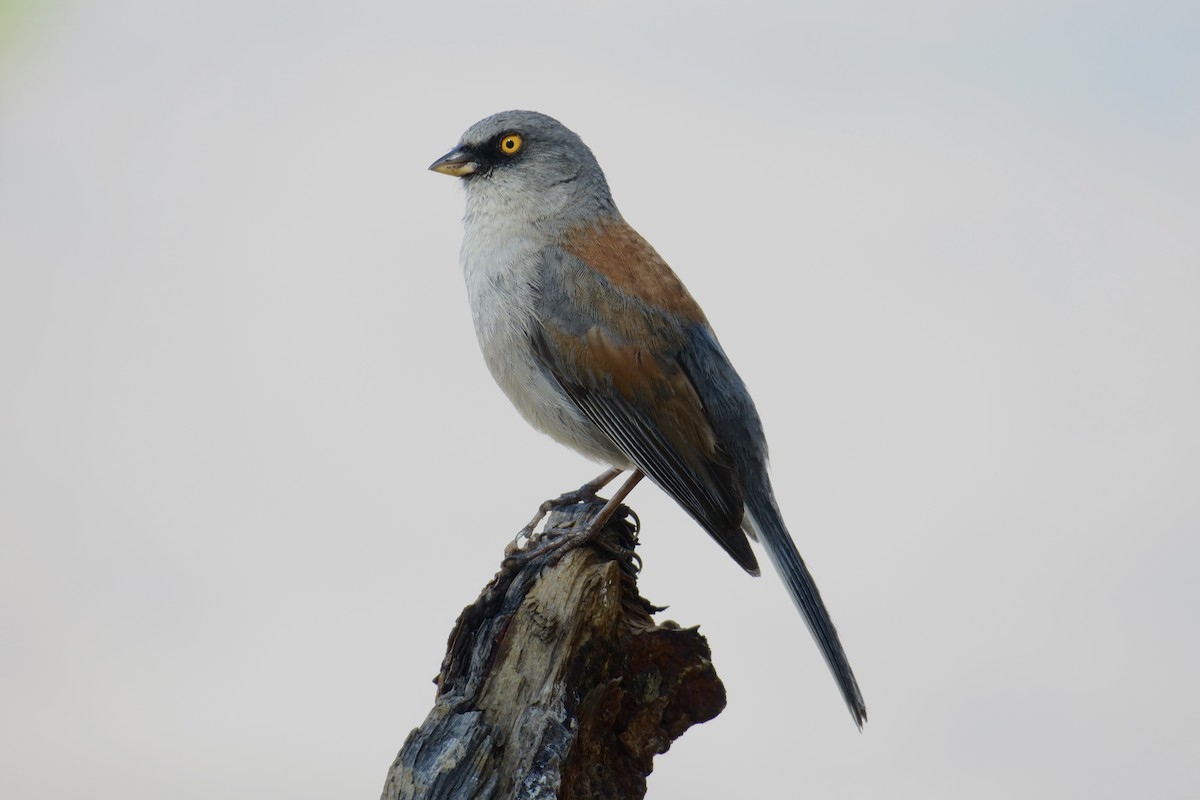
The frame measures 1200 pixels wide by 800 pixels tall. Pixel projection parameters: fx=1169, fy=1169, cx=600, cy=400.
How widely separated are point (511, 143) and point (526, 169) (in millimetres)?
167

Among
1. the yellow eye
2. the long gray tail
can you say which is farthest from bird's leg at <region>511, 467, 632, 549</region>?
the yellow eye

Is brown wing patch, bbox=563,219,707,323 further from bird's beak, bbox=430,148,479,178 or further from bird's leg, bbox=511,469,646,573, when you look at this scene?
bird's leg, bbox=511,469,646,573

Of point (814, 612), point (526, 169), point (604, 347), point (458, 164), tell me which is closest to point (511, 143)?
point (526, 169)

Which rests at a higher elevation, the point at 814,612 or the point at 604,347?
the point at 604,347

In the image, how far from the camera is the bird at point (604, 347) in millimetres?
5258

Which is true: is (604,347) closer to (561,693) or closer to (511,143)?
(511,143)

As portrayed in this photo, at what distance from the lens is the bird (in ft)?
17.3

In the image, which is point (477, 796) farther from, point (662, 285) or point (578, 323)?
point (662, 285)

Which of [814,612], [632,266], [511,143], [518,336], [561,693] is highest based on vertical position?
[511,143]

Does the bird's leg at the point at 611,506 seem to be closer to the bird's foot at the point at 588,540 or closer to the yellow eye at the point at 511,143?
the bird's foot at the point at 588,540

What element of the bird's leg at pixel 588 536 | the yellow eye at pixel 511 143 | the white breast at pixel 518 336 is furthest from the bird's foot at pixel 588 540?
the yellow eye at pixel 511 143

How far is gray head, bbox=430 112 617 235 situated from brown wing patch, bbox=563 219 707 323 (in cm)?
16

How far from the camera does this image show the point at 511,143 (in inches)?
237

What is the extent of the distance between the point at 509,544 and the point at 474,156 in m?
2.04
